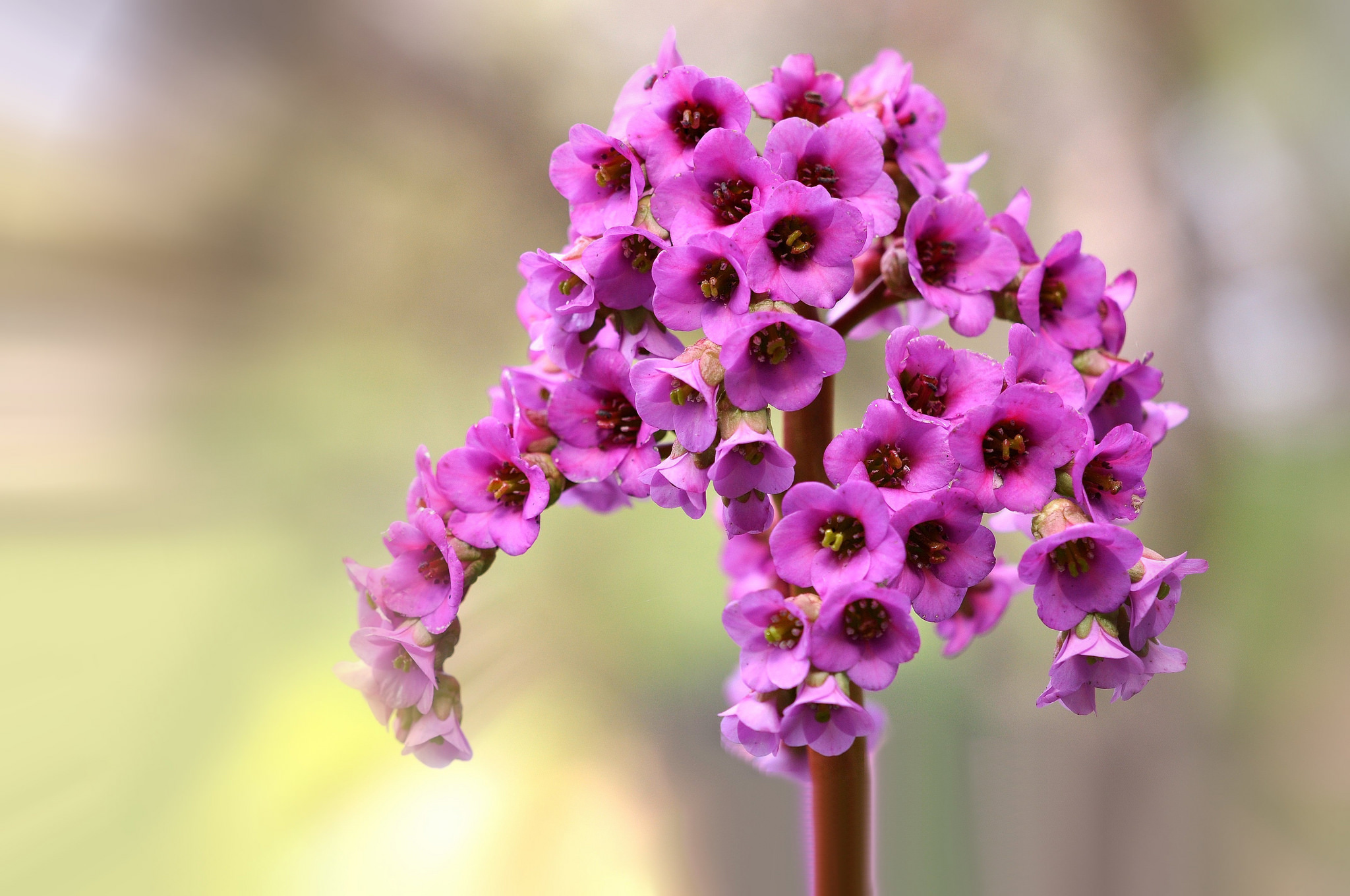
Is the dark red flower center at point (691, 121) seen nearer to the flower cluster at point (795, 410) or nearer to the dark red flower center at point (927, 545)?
the flower cluster at point (795, 410)

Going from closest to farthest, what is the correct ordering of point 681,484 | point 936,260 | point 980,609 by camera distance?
point 681,484 → point 936,260 → point 980,609

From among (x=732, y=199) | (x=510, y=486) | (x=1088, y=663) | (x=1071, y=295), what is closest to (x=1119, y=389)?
(x=1071, y=295)

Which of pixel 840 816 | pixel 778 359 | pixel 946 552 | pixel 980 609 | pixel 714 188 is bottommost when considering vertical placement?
pixel 840 816

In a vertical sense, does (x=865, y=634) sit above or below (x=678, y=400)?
below

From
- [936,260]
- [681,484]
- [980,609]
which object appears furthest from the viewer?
[980,609]

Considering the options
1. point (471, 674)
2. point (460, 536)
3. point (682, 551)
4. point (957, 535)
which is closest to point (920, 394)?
point (957, 535)

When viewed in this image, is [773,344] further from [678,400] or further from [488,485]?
[488,485]

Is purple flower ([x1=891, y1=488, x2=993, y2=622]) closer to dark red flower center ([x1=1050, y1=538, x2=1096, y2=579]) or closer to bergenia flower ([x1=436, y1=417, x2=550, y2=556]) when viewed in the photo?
dark red flower center ([x1=1050, y1=538, x2=1096, y2=579])

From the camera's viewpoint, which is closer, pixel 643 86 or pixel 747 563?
pixel 643 86

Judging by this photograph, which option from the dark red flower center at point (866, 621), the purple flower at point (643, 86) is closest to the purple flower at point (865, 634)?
the dark red flower center at point (866, 621)
